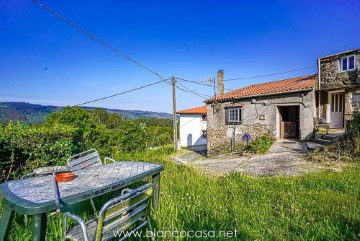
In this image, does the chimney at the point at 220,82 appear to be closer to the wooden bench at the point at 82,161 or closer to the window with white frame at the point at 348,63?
the window with white frame at the point at 348,63

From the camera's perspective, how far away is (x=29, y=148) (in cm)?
492

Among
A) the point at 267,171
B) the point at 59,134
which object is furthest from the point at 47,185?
the point at 267,171

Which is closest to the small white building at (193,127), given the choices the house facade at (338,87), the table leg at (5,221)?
the house facade at (338,87)

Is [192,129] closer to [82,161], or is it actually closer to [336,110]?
[336,110]

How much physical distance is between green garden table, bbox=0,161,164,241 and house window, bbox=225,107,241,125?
11437 mm

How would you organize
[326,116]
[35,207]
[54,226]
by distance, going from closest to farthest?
[35,207] → [54,226] → [326,116]

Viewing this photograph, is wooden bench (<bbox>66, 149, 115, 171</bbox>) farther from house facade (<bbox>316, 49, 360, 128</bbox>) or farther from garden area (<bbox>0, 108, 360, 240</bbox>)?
house facade (<bbox>316, 49, 360, 128</bbox>)

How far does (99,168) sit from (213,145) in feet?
41.8

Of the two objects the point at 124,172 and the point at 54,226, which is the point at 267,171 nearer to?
the point at 124,172

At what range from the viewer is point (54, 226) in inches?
99.7

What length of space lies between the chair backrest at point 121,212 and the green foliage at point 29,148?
157 inches

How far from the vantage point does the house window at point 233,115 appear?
13.7 meters

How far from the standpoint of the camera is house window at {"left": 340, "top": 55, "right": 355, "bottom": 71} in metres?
10.7

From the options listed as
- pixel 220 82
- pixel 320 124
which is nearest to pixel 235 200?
pixel 320 124
